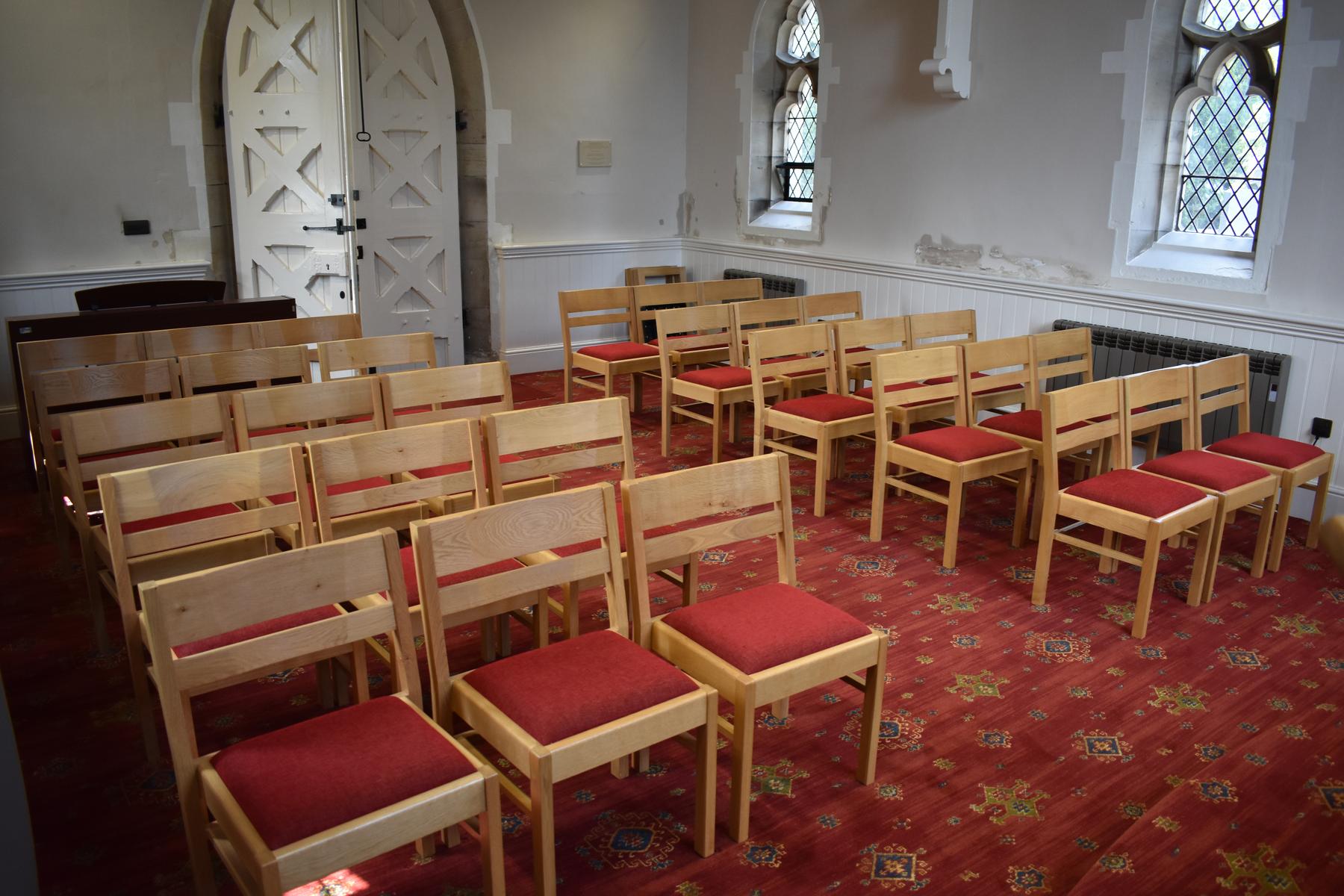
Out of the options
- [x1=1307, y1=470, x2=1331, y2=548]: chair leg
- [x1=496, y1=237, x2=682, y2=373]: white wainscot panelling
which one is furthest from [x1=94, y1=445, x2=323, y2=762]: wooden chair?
[x1=496, y1=237, x2=682, y2=373]: white wainscot panelling

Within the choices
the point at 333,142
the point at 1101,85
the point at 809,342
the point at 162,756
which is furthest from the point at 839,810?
the point at 333,142

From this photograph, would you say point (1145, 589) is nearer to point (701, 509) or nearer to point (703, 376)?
point (701, 509)

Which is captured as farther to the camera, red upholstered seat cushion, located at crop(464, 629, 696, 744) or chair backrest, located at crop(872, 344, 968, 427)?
chair backrest, located at crop(872, 344, 968, 427)

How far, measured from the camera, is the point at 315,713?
125 inches

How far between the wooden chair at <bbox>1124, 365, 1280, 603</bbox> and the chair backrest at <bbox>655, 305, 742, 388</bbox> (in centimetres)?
232

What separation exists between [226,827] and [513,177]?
659cm

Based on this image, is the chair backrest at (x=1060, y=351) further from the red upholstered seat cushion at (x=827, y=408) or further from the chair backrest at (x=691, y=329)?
the chair backrest at (x=691, y=329)

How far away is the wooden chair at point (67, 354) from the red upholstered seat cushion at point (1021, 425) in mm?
3778

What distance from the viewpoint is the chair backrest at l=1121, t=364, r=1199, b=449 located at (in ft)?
13.6

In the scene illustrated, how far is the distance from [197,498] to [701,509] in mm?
1352

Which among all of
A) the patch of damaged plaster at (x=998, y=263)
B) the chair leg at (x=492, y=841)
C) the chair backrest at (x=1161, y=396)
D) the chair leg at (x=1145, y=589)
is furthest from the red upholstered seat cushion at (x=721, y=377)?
the chair leg at (x=492, y=841)

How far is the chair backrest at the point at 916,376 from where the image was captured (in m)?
4.47

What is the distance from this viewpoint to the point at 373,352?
437cm

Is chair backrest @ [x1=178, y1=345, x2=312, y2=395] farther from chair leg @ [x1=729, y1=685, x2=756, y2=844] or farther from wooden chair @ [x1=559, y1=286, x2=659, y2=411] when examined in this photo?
chair leg @ [x1=729, y1=685, x2=756, y2=844]
